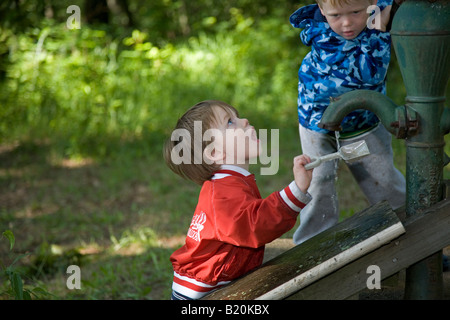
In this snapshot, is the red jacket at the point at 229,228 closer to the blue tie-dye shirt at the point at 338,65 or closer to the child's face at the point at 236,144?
the child's face at the point at 236,144

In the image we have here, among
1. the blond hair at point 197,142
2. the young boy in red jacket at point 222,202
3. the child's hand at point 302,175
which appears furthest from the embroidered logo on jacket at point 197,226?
the child's hand at point 302,175

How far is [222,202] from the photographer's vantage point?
1843 mm

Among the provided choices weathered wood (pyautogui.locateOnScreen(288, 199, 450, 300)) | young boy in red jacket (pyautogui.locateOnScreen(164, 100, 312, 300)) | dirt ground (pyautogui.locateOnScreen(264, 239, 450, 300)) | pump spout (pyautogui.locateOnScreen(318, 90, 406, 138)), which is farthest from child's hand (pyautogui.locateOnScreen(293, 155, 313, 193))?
dirt ground (pyautogui.locateOnScreen(264, 239, 450, 300))

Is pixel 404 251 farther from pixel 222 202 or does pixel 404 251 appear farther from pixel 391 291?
pixel 222 202

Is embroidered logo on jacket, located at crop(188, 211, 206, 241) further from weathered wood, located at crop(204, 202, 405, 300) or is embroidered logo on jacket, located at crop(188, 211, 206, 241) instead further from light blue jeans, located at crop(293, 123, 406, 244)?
light blue jeans, located at crop(293, 123, 406, 244)

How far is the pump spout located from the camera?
1.61 meters

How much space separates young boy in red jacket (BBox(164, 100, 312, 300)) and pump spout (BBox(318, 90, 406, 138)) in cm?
21

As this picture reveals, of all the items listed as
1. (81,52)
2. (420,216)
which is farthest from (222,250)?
(81,52)

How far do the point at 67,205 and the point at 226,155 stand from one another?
2.82 metres

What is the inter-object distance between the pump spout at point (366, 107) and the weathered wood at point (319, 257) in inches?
10.7

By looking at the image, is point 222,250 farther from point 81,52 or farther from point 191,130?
point 81,52

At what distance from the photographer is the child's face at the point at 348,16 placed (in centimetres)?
202

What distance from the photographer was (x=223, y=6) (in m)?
10.6

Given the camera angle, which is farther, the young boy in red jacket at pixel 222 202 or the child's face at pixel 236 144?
the child's face at pixel 236 144
